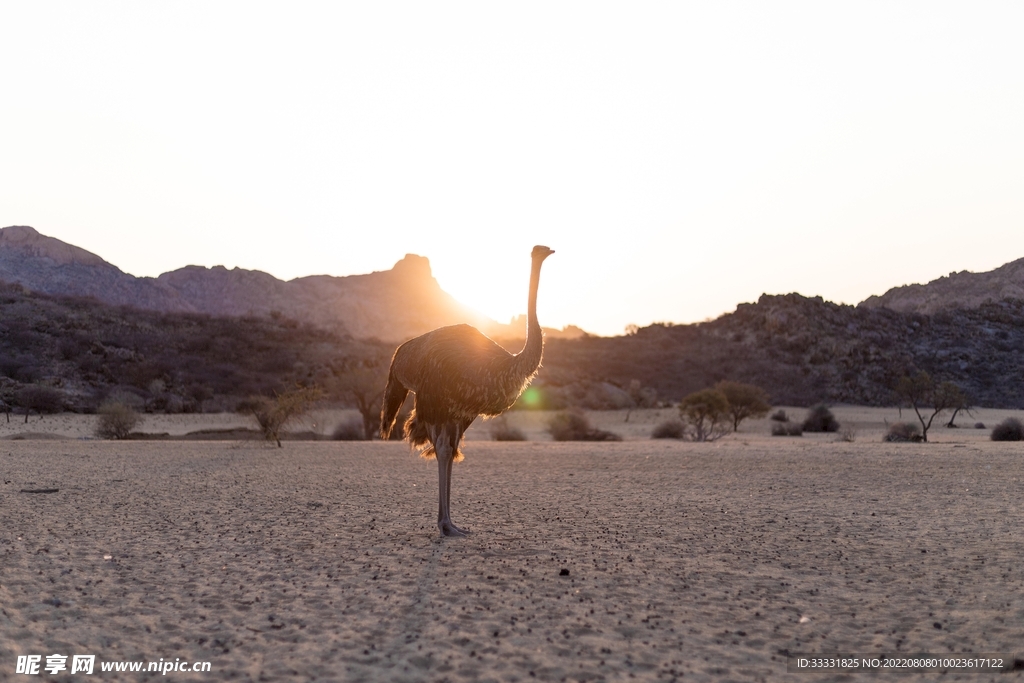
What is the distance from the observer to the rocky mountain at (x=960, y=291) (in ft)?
238

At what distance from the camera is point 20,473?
15.3 metres

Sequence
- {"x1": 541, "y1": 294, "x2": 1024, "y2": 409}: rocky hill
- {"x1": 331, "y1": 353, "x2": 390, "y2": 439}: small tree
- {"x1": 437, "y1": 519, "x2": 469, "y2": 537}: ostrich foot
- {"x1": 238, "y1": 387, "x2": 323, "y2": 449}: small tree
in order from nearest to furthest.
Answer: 1. {"x1": 437, "y1": 519, "x2": 469, "y2": 537}: ostrich foot
2. {"x1": 238, "y1": 387, "x2": 323, "y2": 449}: small tree
3. {"x1": 331, "y1": 353, "x2": 390, "y2": 439}: small tree
4. {"x1": 541, "y1": 294, "x2": 1024, "y2": 409}: rocky hill

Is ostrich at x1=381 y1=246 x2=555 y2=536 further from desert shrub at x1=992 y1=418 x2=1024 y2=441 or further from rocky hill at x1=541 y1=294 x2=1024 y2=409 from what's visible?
rocky hill at x1=541 y1=294 x2=1024 y2=409

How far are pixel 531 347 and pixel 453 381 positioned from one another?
1.03 m

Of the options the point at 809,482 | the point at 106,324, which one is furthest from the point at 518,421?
the point at 106,324

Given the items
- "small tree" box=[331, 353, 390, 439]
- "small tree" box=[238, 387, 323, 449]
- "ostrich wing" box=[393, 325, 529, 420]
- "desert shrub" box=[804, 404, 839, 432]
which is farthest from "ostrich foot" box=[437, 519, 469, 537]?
"desert shrub" box=[804, 404, 839, 432]

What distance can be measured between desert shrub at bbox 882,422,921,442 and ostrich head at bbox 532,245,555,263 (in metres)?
20.2

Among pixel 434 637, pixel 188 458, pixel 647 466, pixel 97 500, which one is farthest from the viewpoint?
pixel 188 458

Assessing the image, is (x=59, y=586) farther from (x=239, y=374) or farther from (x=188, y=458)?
(x=239, y=374)

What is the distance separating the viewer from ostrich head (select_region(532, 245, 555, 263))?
10.9m

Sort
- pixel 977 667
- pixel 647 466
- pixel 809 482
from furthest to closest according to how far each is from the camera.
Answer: pixel 647 466
pixel 809 482
pixel 977 667

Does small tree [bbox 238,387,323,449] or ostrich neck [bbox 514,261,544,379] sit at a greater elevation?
ostrich neck [bbox 514,261,544,379]

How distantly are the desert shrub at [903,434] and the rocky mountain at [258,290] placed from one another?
41.5m

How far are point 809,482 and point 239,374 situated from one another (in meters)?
38.6
